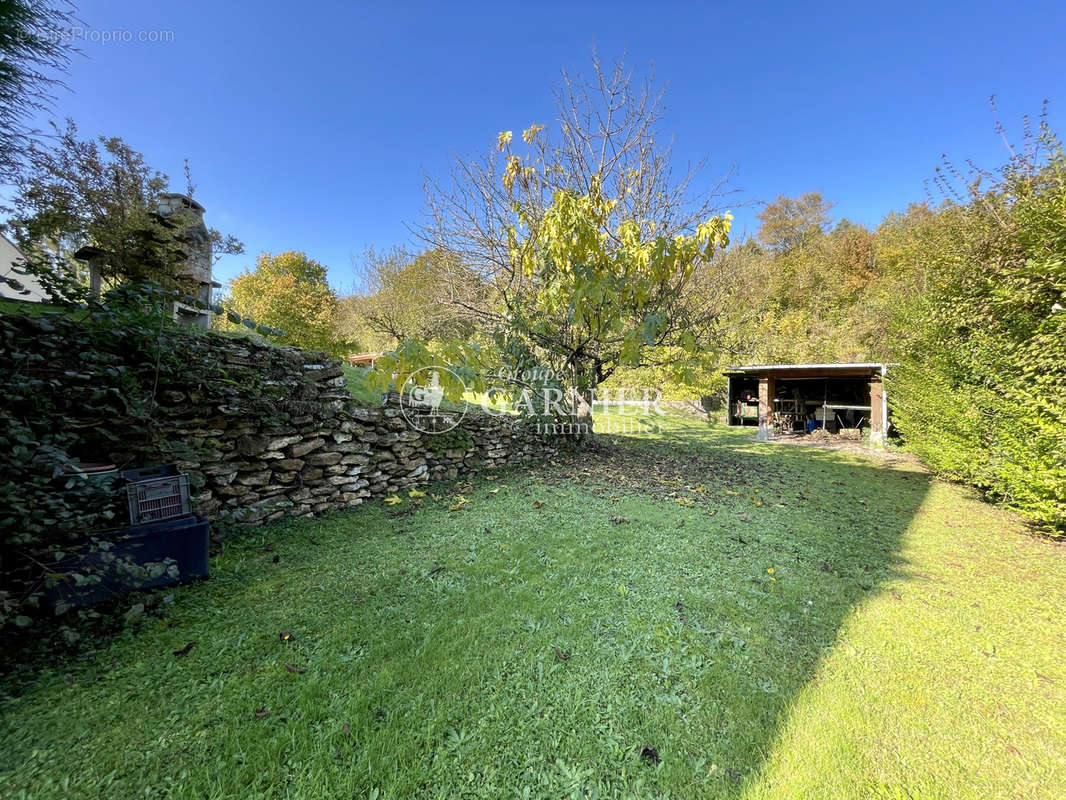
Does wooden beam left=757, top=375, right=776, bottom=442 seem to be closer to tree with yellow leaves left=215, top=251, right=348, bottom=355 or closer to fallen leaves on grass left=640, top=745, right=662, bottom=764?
fallen leaves on grass left=640, top=745, right=662, bottom=764

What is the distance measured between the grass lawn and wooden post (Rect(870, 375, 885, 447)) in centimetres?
758

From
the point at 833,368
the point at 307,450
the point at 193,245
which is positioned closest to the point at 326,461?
the point at 307,450

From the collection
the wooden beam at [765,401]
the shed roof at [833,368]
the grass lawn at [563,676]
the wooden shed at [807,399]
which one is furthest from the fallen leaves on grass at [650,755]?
the wooden beam at [765,401]

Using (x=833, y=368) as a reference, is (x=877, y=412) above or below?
below

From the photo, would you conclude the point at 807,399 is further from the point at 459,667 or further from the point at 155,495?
the point at 155,495

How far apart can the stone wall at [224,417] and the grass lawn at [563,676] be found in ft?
1.56

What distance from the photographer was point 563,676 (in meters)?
1.83

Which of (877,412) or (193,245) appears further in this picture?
(877,412)

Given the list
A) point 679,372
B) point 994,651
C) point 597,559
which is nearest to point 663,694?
point 597,559

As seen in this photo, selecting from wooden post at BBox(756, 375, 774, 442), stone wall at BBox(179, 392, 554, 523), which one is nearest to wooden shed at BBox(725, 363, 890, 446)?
wooden post at BBox(756, 375, 774, 442)

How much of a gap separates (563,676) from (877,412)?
40.5 ft

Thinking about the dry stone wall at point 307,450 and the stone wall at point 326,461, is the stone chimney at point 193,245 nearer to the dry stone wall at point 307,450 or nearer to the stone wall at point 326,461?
the dry stone wall at point 307,450

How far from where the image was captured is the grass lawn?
1.37 meters

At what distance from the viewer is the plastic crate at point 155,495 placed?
2.26m
